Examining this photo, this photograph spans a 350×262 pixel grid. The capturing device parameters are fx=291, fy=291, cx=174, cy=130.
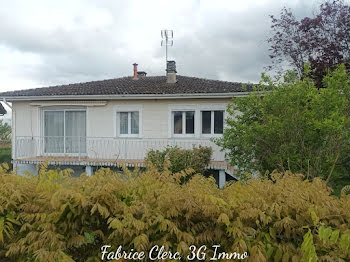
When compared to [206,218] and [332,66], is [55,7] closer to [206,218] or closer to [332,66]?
[206,218]

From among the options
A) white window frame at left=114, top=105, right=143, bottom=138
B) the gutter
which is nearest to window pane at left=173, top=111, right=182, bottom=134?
the gutter

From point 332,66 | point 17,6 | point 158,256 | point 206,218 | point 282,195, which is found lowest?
point 158,256

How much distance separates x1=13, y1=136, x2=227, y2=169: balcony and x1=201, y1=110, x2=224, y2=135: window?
58 centimetres

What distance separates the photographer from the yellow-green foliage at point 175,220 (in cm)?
230

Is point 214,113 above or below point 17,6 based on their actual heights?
below

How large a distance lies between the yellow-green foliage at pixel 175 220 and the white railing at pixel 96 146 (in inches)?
376

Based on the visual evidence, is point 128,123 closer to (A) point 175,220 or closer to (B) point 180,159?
(B) point 180,159

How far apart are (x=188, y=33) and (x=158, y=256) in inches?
690

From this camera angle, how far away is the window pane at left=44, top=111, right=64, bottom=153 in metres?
13.6

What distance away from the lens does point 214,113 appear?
12.6 metres

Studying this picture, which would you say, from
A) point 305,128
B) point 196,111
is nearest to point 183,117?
point 196,111

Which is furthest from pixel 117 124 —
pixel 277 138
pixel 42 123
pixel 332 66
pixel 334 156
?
pixel 332 66

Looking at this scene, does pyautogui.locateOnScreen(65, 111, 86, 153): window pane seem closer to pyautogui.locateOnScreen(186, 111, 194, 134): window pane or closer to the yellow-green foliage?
pyautogui.locateOnScreen(186, 111, 194, 134): window pane

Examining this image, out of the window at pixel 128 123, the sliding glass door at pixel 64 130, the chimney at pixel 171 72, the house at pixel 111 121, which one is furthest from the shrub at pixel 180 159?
the chimney at pixel 171 72
